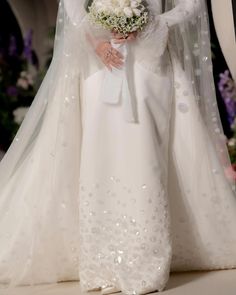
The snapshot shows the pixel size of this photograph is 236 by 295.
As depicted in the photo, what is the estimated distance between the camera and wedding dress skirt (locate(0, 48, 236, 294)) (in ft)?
9.62

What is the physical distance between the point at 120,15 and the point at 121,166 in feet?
2.20

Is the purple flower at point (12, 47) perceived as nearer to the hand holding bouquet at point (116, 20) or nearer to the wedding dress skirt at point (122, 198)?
the wedding dress skirt at point (122, 198)

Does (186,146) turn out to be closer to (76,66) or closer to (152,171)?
(152,171)

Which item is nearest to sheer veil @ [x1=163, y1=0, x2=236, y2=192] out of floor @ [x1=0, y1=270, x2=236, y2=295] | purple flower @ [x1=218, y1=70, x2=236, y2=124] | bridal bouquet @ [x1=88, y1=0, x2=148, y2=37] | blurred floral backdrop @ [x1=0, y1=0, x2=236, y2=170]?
bridal bouquet @ [x1=88, y1=0, x2=148, y2=37]

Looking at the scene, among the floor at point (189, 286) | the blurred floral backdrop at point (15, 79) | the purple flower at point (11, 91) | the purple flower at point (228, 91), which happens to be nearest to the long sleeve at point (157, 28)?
the floor at point (189, 286)

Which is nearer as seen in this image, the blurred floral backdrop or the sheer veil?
the sheer veil

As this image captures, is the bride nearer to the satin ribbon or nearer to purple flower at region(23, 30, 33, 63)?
the satin ribbon

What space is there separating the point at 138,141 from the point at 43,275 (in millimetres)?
798

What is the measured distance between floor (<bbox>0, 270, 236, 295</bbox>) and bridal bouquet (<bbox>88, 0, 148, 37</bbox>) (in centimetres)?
117

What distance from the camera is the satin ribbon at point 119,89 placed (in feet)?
9.68

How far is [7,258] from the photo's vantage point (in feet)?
10.2

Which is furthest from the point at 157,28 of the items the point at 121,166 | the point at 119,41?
the point at 121,166

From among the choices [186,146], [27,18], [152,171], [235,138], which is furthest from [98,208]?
[27,18]

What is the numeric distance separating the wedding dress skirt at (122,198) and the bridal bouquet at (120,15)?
8.2 inches
